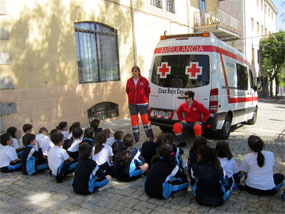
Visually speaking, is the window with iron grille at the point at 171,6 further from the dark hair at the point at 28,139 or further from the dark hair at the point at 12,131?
the dark hair at the point at 28,139

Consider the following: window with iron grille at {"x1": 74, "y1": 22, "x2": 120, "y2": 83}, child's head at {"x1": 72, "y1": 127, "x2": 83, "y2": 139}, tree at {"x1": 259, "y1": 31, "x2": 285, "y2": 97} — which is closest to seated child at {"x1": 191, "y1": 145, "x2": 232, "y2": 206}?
child's head at {"x1": 72, "y1": 127, "x2": 83, "y2": 139}

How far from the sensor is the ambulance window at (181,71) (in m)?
6.35

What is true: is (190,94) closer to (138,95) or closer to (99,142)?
(138,95)

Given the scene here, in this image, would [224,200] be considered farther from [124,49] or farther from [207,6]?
[207,6]

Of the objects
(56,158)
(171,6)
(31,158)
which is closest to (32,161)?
(31,158)

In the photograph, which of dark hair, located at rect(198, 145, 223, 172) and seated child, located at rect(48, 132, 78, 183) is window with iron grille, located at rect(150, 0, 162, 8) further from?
dark hair, located at rect(198, 145, 223, 172)

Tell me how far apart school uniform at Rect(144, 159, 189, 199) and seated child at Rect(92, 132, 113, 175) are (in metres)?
0.96

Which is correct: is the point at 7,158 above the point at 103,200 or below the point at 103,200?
above

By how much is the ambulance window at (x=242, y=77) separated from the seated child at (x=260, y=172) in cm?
425

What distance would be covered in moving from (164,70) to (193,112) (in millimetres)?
1347

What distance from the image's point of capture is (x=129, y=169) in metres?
4.36

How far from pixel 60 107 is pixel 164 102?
352cm

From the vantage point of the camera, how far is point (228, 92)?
271 inches

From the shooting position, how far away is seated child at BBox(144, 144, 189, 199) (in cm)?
369
